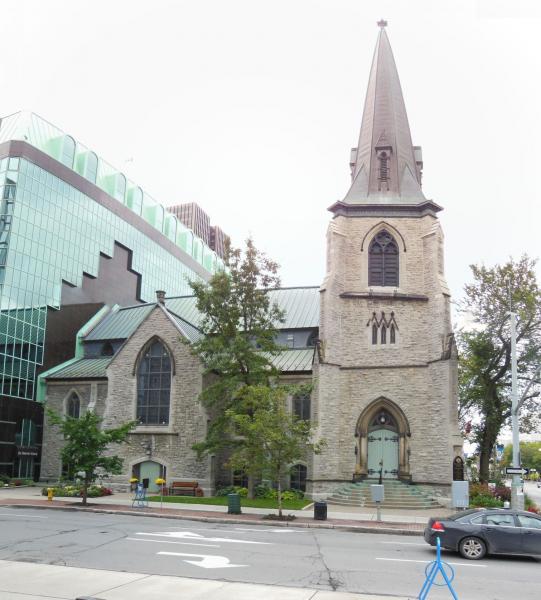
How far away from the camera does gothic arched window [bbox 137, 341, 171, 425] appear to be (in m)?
34.9

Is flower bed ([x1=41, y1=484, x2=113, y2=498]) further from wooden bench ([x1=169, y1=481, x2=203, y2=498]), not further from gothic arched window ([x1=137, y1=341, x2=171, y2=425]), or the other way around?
gothic arched window ([x1=137, y1=341, x2=171, y2=425])

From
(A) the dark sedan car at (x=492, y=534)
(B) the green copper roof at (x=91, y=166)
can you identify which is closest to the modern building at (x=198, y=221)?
(B) the green copper roof at (x=91, y=166)

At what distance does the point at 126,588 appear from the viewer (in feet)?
34.7

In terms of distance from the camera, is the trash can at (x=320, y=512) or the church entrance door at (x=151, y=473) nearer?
the trash can at (x=320, y=512)

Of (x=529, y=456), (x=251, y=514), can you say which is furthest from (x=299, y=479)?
(x=529, y=456)

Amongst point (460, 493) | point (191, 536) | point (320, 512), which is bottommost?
point (191, 536)

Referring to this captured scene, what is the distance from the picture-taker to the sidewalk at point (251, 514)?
862 inches

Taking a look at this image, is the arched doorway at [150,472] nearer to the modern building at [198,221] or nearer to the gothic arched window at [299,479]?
the gothic arched window at [299,479]

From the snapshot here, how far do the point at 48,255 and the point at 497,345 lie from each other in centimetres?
2914

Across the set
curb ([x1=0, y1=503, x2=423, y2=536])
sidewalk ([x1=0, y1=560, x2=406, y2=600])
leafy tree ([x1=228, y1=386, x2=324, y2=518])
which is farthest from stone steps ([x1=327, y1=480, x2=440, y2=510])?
sidewalk ([x1=0, y1=560, x2=406, y2=600])

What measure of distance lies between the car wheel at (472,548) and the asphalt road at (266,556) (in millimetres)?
241

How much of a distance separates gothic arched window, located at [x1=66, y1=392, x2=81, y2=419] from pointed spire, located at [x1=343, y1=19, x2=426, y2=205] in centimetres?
1983

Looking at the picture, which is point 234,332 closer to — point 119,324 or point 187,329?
point 187,329

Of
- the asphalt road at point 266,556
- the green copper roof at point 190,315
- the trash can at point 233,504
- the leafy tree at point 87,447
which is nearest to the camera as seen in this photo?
the asphalt road at point 266,556
